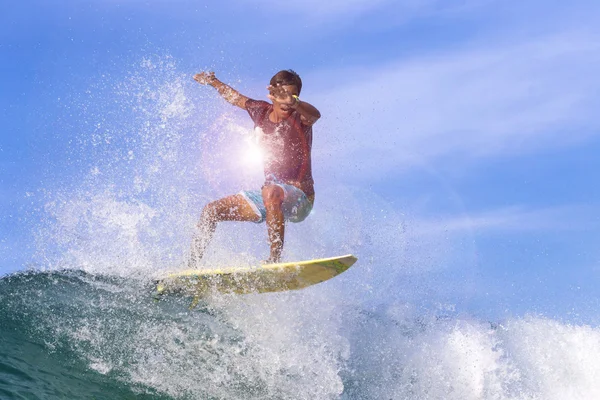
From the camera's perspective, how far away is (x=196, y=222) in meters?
6.97

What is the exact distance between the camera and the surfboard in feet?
20.5

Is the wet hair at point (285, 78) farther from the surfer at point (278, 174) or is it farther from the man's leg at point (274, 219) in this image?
the man's leg at point (274, 219)

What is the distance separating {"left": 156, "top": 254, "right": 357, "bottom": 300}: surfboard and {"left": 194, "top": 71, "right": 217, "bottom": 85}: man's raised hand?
9.10 feet

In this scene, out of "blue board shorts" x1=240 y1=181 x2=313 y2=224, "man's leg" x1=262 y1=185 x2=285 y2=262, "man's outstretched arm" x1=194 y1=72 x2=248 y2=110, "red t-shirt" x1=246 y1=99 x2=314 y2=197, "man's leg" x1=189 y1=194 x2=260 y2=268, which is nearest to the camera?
"man's leg" x1=262 y1=185 x2=285 y2=262

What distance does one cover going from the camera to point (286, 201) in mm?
6754

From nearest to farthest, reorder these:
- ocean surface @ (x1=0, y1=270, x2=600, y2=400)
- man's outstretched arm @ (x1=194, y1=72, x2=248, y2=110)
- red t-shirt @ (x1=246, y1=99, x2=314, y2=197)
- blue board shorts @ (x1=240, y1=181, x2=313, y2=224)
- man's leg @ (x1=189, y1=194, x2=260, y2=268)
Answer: ocean surface @ (x1=0, y1=270, x2=600, y2=400), blue board shorts @ (x1=240, y1=181, x2=313, y2=224), man's leg @ (x1=189, y1=194, x2=260, y2=268), red t-shirt @ (x1=246, y1=99, x2=314, y2=197), man's outstretched arm @ (x1=194, y1=72, x2=248, y2=110)

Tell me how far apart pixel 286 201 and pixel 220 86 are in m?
2.17

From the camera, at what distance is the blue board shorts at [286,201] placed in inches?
267

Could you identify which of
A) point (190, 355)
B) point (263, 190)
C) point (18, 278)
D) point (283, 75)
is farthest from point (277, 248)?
point (18, 278)

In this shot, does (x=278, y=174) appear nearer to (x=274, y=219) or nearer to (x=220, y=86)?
(x=274, y=219)

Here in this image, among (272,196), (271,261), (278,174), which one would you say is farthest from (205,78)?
(271,261)

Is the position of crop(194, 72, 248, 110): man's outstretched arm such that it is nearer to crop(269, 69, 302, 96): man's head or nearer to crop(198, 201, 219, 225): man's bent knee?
crop(269, 69, 302, 96): man's head

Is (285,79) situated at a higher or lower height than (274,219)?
higher

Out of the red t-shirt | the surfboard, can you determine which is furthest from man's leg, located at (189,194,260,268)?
the red t-shirt
